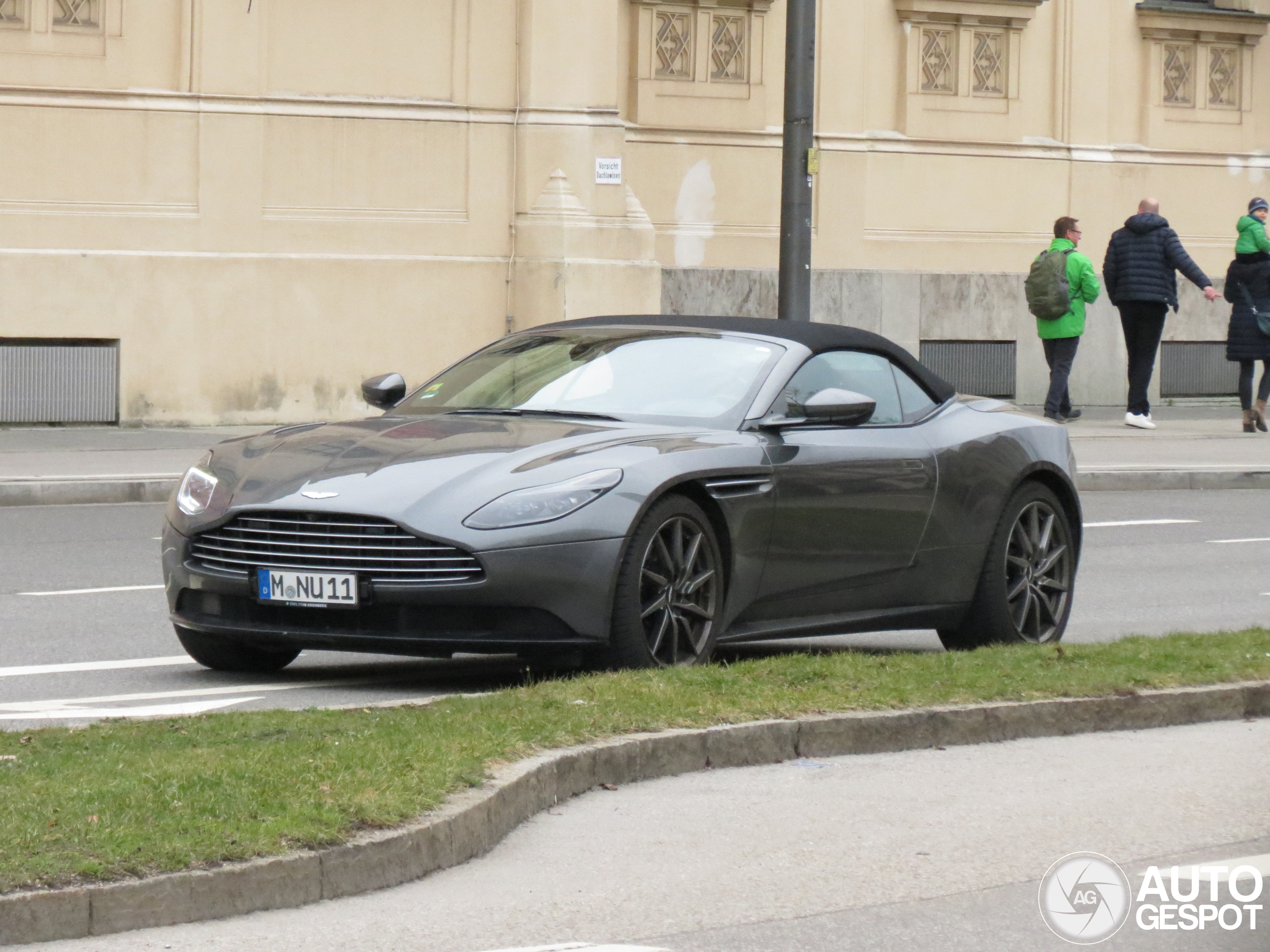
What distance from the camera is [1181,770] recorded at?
695 centimetres

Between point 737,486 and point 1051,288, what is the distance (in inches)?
548

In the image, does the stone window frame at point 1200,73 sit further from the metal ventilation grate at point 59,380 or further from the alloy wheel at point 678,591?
the alloy wheel at point 678,591

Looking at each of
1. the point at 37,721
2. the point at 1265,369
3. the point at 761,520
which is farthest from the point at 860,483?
the point at 1265,369

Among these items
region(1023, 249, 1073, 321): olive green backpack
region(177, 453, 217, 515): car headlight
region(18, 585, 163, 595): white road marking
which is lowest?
region(18, 585, 163, 595): white road marking

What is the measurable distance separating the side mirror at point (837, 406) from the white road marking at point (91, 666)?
8.40 ft

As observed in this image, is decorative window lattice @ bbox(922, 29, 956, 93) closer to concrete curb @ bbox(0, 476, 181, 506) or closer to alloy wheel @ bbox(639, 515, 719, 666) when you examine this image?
concrete curb @ bbox(0, 476, 181, 506)

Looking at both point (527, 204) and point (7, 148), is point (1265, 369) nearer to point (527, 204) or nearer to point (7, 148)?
point (527, 204)

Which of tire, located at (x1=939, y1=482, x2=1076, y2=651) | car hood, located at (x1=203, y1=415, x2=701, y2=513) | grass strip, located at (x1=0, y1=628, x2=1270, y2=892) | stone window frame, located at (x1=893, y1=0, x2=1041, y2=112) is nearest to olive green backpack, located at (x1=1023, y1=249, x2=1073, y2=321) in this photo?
stone window frame, located at (x1=893, y1=0, x2=1041, y2=112)

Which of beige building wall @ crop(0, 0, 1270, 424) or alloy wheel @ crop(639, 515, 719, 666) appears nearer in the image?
alloy wheel @ crop(639, 515, 719, 666)

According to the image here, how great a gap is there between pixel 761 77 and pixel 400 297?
4.61 meters

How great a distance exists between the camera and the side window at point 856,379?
29.7ft

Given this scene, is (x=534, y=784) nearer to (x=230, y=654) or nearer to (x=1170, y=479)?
(x=230, y=654)

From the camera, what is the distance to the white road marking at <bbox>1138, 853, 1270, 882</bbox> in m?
5.49

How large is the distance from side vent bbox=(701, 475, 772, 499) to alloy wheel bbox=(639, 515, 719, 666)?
6.3 inches
